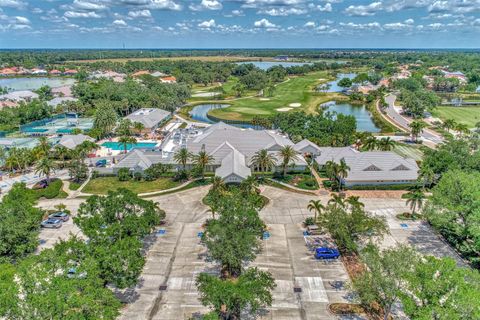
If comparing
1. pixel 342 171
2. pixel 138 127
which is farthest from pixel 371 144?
pixel 138 127

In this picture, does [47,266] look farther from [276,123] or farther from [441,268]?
[276,123]

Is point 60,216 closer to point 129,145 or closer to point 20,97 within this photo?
point 129,145

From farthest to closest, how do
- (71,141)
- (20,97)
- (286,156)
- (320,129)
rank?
1. (20,97)
2. (320,129)
3. (71,141)
4. (286,156)

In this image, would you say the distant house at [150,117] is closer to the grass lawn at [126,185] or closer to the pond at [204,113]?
the pond at [204,113]

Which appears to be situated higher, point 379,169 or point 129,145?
point 379,169

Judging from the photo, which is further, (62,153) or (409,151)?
(409,151)

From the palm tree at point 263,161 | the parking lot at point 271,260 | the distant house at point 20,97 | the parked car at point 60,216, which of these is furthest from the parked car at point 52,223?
the distant house at point 20,97
